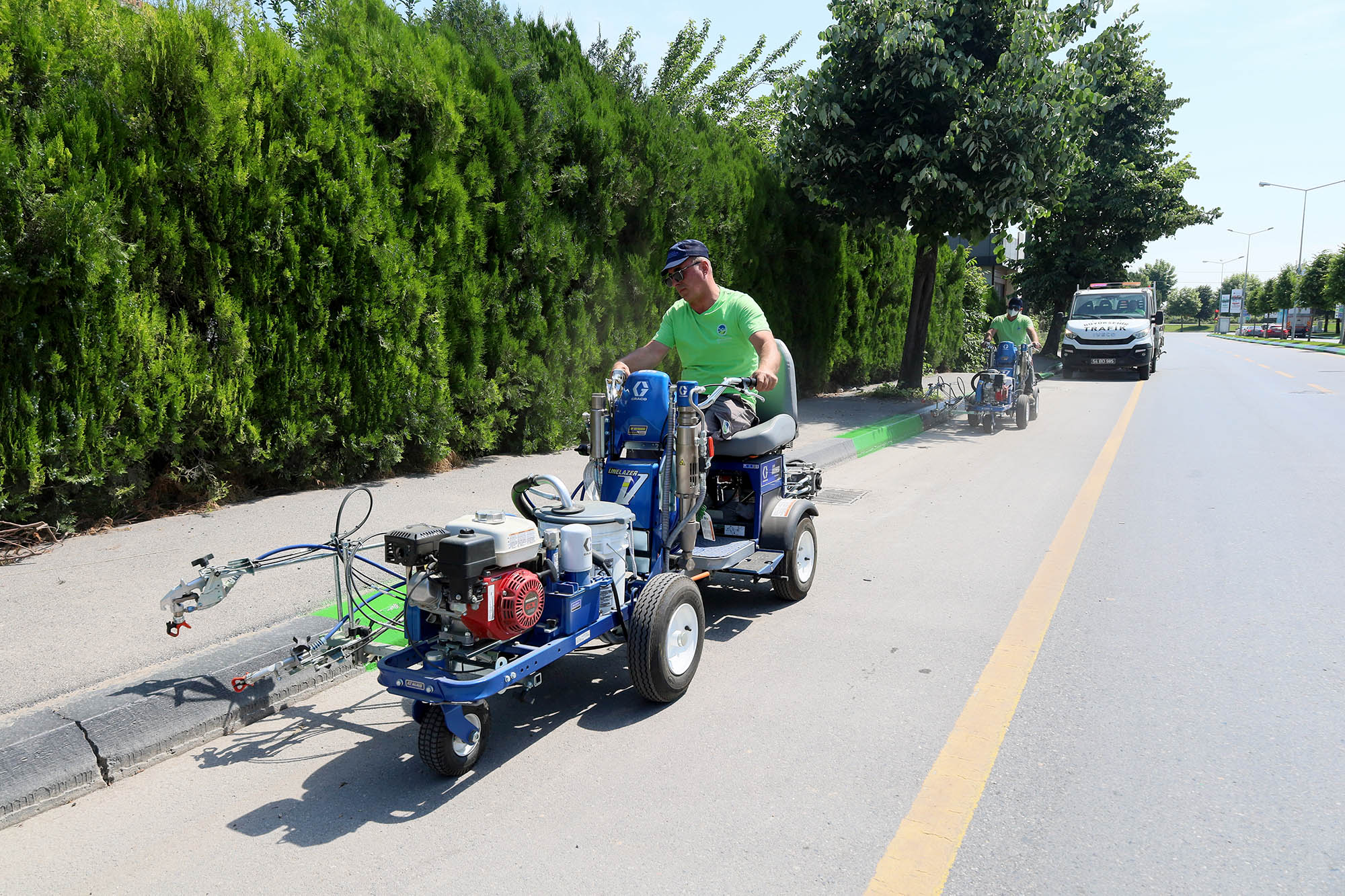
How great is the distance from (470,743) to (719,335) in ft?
10.2

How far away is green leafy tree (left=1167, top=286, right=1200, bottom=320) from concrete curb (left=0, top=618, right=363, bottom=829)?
166 meters

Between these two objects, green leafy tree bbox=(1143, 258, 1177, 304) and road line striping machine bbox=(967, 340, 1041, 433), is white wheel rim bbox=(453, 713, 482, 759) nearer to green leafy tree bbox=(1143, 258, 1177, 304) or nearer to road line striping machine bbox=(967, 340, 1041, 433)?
road line striping machine bbox=(967, 340, 1041, 433)

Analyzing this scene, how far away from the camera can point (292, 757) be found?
11.3ft

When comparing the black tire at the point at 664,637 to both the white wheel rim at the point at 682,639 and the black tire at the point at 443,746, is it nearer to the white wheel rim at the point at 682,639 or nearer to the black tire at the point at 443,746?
the white wheel rim at the point at 682,639

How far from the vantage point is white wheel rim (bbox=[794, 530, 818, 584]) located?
209 inches

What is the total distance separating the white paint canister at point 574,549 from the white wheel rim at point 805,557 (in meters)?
1.98

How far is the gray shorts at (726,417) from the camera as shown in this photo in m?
5.15

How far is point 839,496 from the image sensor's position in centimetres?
848

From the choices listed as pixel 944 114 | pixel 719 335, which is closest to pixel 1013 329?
pixel 944 114

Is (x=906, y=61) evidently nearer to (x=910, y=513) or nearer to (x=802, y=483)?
(x=910, y=513)

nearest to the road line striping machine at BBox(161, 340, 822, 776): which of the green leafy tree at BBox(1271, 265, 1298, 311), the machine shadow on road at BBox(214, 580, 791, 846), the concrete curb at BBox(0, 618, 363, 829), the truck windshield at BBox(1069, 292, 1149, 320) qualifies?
the machine shadow on road at BBox(214, 580, 791, 846)

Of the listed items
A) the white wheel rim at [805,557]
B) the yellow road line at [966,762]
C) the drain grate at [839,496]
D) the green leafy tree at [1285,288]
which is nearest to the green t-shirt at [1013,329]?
the drain grate at [839,496]

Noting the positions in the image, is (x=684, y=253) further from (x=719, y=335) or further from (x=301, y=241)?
(x=301, y=241)

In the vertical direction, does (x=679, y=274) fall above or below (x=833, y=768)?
above
